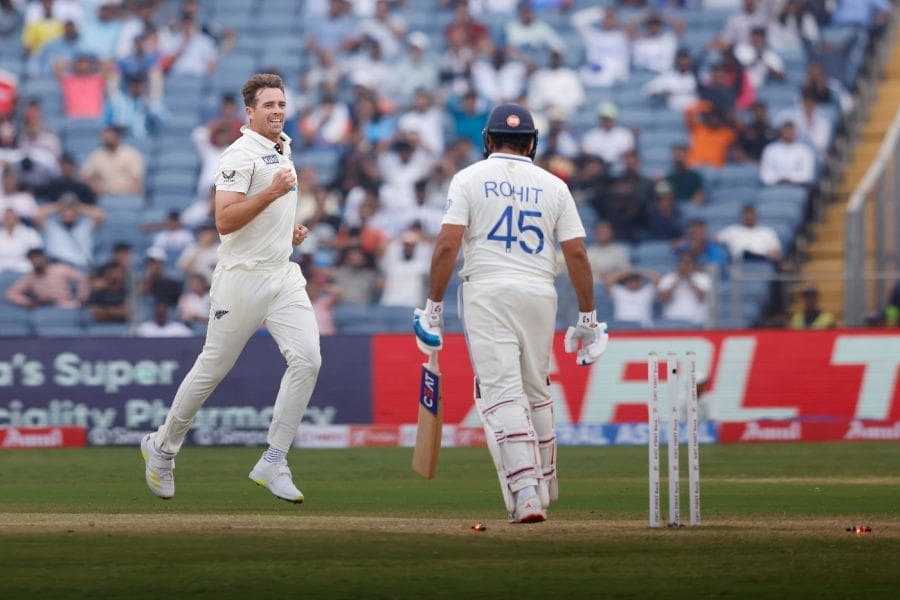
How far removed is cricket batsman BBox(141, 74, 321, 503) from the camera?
9.43 m

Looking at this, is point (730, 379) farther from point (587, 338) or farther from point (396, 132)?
point (587, 338)

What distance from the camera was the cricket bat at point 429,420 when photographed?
8.91m

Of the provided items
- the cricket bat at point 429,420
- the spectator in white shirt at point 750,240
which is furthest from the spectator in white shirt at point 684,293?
the cricket bat at point 429,420

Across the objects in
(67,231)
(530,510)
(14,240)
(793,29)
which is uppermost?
(793,29)

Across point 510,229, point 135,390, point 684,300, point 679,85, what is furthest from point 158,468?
point 679,85

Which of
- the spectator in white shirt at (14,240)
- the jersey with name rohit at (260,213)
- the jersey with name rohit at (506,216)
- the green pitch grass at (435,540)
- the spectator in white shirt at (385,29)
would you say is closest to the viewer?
the green pitch grass at (435,540)

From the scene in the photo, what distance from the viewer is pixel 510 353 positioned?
28.2 feet

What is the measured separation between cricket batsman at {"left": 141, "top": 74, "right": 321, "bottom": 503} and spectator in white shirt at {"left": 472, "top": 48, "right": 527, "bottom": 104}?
12.4 metres

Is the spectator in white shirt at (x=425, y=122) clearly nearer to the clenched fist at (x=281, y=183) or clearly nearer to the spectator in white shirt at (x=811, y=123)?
the spectator in white shirt at (x=811, y=123)

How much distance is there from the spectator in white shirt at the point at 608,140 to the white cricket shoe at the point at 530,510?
41.0 feet

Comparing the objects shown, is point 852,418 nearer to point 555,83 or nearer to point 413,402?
point 413,402

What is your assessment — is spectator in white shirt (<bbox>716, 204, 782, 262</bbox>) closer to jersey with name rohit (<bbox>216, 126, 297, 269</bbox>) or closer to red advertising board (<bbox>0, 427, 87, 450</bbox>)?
red advertising board (<bbox>0, 427, 87, 450</bbox>)

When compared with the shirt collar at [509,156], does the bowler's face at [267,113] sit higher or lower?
higher

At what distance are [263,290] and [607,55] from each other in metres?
A: 13.6
